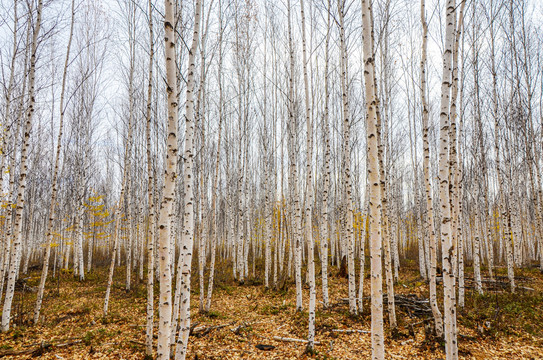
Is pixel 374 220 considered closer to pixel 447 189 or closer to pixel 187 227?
pixel 447 189

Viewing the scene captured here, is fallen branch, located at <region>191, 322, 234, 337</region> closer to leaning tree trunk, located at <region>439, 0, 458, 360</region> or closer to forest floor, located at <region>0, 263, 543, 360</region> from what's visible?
forest floor, located at <region>0, 263, 543, 360</region>

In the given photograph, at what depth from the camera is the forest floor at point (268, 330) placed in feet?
16.2

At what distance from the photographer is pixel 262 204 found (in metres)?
25.0

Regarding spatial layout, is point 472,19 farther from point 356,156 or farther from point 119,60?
point 119,60

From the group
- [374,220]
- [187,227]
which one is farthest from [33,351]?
[374,220]

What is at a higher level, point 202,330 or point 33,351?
point 33,351

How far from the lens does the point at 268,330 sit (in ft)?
20.2

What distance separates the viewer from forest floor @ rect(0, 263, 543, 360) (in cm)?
493

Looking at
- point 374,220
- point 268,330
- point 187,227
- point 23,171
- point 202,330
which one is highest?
point 23,171

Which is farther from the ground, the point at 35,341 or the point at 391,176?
the point at 391,176

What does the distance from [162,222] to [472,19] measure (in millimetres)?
9744

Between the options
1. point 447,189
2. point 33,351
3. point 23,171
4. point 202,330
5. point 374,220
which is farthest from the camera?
point 202,330

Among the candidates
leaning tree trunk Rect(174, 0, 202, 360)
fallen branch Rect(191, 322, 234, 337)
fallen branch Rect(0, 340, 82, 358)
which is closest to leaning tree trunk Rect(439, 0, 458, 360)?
leaning tree trunk Rect(174, 0, 202, 360)

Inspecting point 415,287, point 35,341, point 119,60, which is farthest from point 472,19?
point 35,341
